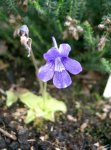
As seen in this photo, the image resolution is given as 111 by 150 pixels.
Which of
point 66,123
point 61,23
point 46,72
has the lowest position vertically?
point 66,123

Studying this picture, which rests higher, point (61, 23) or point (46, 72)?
point (61, 23)

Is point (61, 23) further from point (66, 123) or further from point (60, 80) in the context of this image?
point (66, 123)

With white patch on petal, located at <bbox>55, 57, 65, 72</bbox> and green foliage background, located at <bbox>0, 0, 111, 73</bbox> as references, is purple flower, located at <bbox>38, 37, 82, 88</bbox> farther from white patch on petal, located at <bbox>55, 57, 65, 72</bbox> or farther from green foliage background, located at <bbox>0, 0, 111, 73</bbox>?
green foliage background, located at <bbox>0, 0, 111, 73</bbox>

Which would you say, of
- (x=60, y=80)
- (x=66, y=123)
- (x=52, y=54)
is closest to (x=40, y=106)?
(x=66, y=123)

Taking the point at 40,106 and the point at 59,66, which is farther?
the point at 40,106
